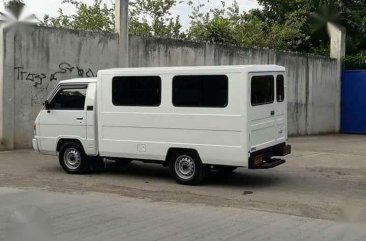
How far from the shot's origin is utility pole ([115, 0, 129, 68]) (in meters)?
16.1

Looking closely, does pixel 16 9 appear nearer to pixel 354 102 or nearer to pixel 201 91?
pixel 201 91

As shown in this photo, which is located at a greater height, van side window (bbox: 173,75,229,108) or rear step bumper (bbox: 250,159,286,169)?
van side window (bbox: 173,75,229,108)

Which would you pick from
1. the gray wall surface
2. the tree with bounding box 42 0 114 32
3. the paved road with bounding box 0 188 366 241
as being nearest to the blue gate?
the gray wall surface

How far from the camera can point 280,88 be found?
1017 cm

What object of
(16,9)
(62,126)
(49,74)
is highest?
(16,9)

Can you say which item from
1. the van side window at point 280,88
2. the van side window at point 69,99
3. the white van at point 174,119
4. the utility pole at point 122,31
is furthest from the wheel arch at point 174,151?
the utility pole at point 122,31

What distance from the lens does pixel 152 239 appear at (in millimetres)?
6051

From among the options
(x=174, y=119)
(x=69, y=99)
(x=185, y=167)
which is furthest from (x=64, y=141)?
(x=185, y=167)

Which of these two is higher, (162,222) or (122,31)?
(122,31)

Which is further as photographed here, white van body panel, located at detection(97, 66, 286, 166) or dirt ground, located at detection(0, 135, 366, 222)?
white van body panel, located at detection(97, 66, 286, 166)

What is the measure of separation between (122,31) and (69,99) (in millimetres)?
5779

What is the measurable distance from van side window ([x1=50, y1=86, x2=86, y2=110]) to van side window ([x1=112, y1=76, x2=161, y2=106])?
85 cm

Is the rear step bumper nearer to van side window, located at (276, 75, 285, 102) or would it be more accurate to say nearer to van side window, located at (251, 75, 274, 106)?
van side window, located at (251, 75, 274, 106)

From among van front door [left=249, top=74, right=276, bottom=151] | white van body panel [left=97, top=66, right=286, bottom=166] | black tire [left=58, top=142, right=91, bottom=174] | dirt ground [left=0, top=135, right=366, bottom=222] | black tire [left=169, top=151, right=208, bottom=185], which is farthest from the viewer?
black tire [left=58, top=142, right=91, bottom=174]
